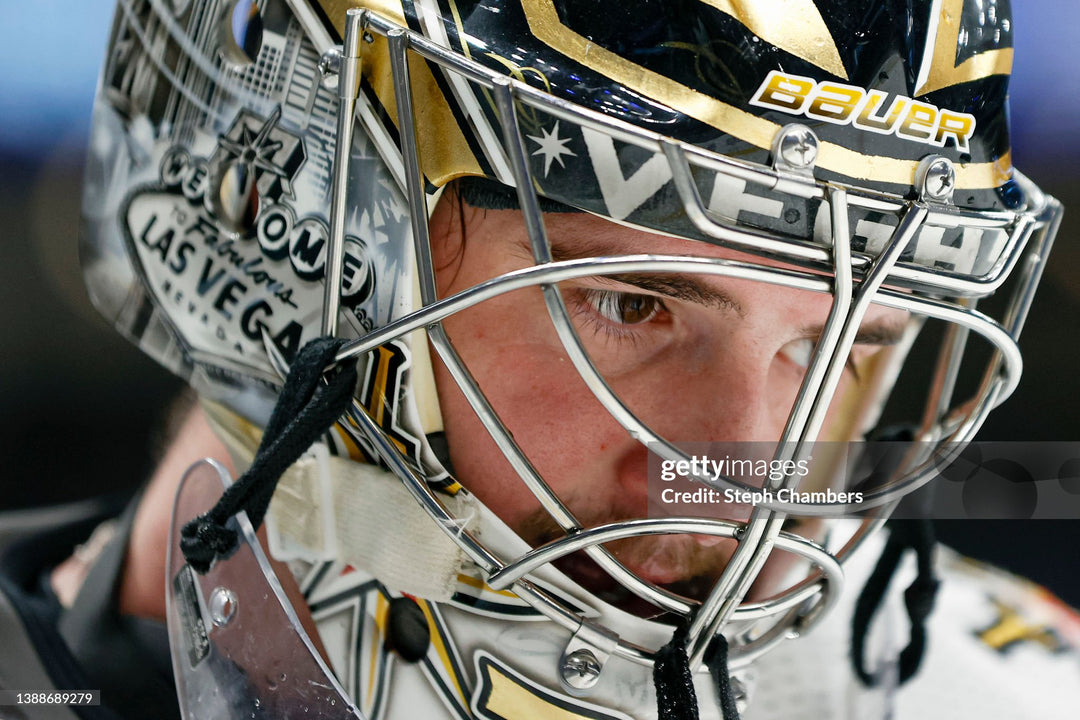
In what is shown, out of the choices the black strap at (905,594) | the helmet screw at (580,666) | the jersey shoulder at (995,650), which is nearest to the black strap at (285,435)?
the helmet screw at (580,666)

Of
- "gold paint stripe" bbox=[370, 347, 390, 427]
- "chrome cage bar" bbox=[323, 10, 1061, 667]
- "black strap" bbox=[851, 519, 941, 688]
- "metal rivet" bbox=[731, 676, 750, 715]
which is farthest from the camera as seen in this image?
"black strap" bbox=[851, 519, 941, 688]

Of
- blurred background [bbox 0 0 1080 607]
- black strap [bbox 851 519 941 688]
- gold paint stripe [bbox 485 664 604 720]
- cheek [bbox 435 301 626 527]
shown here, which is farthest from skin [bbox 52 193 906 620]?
blurred background [bbox 0 0 1080 607]

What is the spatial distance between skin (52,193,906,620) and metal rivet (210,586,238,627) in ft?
0.57

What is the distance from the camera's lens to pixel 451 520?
59 cm

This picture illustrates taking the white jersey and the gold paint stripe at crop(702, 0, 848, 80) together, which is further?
the white jersey

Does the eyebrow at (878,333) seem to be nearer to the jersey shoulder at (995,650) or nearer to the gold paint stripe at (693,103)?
the gold paint stripe at (693,103)

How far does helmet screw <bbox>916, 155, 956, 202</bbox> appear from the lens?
512 mm

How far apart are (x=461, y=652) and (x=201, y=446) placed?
33cm

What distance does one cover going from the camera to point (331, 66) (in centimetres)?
56

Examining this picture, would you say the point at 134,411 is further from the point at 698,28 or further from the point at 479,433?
the point at 698,28

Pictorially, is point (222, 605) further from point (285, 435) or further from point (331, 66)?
point (331, 66)

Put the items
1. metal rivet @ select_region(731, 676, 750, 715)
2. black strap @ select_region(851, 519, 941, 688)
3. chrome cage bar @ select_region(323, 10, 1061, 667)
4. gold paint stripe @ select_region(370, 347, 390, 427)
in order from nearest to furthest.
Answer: chrome cage bar @ select_region(323, 10, 1061, 667)
gold paint stripe @ select_region(370, 347, 390, 427)
metal rivet @ select_region(731, 676, 750, 715)
black strap @ select_region(851, 519, 941, 688)

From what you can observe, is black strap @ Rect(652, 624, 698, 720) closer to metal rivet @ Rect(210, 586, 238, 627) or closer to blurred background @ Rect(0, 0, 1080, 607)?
metal rivet @ Rect(210, 586, 238, 627)
